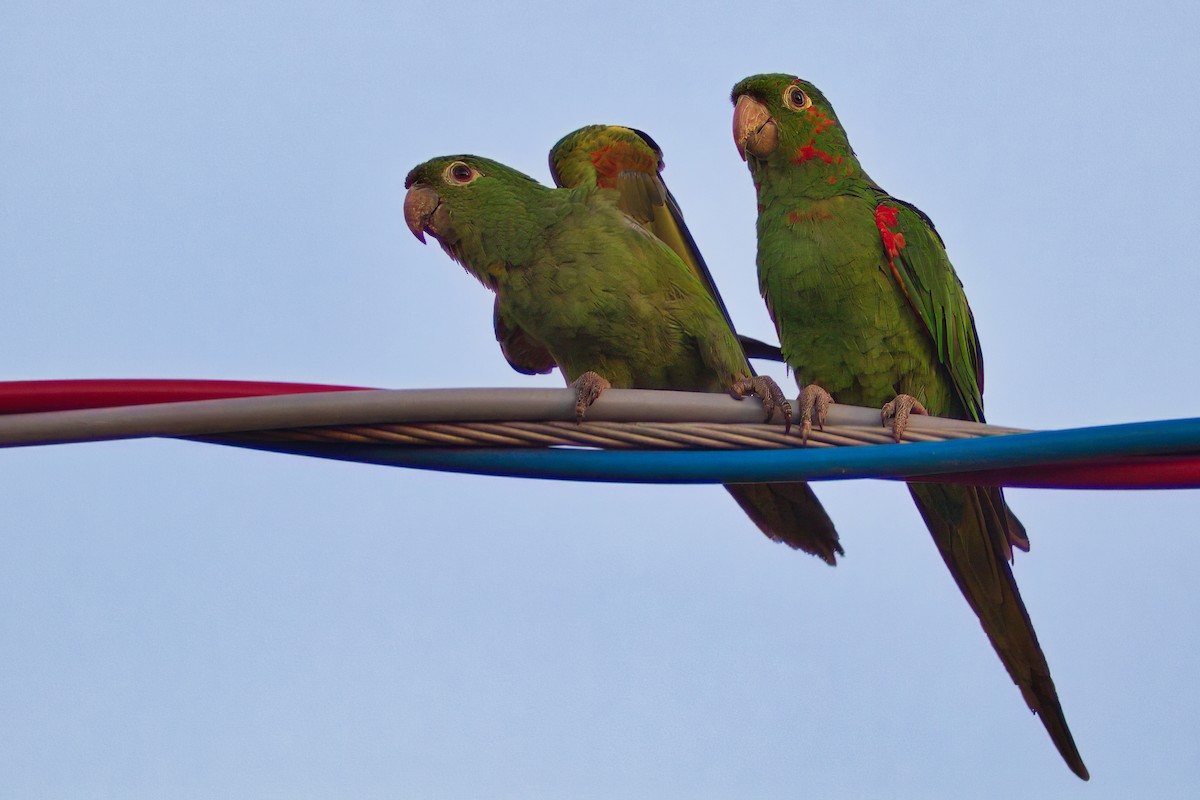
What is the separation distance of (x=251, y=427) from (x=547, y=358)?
2535mm

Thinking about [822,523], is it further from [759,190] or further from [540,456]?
[540,456]

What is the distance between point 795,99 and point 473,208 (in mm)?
1151

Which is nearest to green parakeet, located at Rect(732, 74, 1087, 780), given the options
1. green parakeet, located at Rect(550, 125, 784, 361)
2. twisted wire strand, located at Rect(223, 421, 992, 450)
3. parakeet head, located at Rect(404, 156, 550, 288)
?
green parakeet, located at Rect(550, 125, 784, 361)

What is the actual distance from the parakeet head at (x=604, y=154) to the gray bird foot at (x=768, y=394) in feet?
5.75

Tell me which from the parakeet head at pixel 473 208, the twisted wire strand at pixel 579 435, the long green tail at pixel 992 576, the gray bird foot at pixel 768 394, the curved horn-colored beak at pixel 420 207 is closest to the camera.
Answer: the twisted wire strand at pixel 579 435

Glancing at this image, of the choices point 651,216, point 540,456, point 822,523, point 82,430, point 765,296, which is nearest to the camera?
point 82,430

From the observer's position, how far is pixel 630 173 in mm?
4648

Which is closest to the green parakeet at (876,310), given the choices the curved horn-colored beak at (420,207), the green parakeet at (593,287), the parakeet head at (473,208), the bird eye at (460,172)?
the green parakeet at (593,287)

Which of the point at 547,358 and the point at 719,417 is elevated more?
the point at 547,358

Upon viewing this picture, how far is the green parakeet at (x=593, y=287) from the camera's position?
3807 millimetres

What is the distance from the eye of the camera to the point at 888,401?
3980 mm

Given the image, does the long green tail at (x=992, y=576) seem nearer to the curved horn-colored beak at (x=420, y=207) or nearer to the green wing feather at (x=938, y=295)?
the green wing feather at (x=938, y=295)

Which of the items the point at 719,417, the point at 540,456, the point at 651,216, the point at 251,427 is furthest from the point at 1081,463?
the point at 651,216

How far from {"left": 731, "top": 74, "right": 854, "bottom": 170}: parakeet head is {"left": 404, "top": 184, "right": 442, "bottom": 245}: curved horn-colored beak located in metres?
1.06
